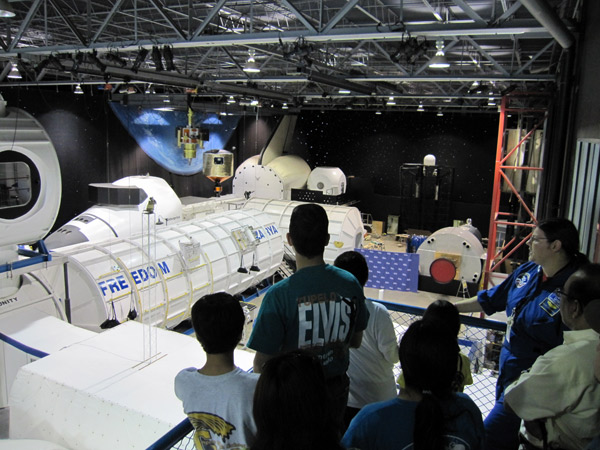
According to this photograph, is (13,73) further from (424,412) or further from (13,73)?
(424,412)

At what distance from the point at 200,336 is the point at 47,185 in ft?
12.7

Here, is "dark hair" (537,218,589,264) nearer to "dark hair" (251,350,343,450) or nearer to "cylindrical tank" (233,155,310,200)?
"dark hair" (251,350,343,450)

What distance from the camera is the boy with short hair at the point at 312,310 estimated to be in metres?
2.31

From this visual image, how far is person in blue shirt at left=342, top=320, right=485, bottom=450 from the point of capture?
72.0 inches

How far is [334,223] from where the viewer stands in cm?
1362

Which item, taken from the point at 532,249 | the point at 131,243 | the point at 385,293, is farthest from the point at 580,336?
the point at 385,293

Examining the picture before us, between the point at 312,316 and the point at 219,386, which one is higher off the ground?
the point at 312,316

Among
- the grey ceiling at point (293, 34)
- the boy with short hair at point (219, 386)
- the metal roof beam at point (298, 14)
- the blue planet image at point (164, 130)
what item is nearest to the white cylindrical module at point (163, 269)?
the grey ceiling at point (293, 34)

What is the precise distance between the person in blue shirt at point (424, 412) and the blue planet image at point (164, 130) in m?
17.6

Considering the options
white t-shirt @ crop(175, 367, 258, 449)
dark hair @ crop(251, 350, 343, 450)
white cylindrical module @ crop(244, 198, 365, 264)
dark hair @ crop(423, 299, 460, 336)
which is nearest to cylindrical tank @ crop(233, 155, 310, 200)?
white cylindrical module @ crop(244, 198, 365, 264)

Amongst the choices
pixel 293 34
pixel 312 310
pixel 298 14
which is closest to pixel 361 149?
pixel 293 34

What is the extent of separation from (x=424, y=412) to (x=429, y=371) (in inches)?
6.1

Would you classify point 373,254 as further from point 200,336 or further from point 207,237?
point 200,336

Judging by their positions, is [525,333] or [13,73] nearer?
[525,333]
